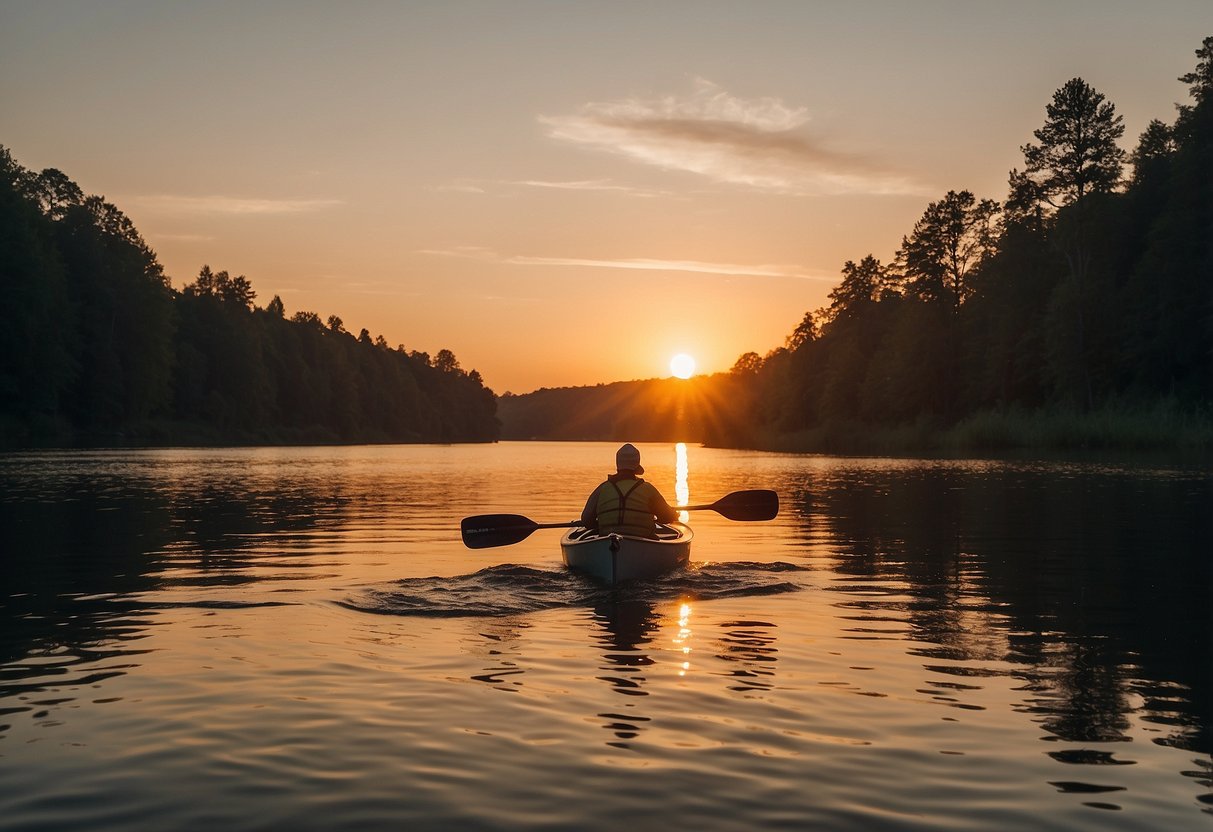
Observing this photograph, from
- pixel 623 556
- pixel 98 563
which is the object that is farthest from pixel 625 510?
pixel 98 563

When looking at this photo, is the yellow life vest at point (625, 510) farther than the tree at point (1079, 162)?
No

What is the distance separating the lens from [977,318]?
277 ft

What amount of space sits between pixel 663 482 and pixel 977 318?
46.4 metres

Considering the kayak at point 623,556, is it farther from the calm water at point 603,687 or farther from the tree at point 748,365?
the tree at point 748,365

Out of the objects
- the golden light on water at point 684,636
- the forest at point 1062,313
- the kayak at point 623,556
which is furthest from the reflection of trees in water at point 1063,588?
the forest at point 1062,313

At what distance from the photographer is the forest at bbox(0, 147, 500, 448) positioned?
66938mm

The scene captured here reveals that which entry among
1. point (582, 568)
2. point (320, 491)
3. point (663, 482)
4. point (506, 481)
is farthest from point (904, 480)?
point (582, 568)

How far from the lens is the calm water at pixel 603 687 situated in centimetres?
589

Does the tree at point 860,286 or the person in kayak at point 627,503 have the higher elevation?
the tree at point 860,286

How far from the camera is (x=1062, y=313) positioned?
66125 mm

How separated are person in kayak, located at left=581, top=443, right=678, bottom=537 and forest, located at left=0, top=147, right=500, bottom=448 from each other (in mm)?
59453

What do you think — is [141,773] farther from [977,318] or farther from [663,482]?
[977,318]

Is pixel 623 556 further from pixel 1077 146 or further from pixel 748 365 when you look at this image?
pixel 748 365

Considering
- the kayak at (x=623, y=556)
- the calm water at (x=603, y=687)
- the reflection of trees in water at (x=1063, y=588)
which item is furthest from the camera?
the kayak at (x=623, y=556)
